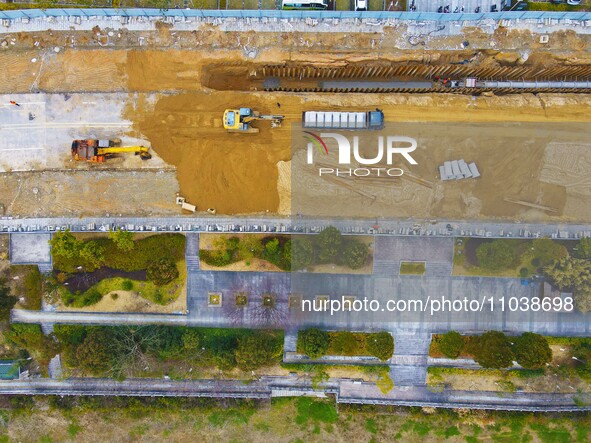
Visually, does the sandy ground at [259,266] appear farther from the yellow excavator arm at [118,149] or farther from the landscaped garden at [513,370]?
the landscaped garden at [513,370]

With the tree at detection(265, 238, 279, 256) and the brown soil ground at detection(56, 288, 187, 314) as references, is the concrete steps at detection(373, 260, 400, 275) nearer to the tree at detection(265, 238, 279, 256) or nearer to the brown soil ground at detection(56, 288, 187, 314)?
the tree at detection(265, 238, 279, 256)

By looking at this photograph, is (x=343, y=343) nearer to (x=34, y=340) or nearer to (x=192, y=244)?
(x=192, y=244)

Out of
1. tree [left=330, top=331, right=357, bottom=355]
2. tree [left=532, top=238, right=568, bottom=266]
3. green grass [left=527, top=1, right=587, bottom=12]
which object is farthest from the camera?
green grass [left=527, top=1, right=587, bottom=12]

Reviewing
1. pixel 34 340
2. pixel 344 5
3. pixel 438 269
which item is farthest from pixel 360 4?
pixel 34 340

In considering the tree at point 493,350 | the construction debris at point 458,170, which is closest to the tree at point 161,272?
the construction debris at point 458,170

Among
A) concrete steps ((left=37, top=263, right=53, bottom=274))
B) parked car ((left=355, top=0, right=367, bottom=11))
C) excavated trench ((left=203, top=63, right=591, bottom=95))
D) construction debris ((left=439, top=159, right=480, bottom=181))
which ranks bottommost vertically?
concrete steps ((left=37, top=263, right=53, bottom=274))

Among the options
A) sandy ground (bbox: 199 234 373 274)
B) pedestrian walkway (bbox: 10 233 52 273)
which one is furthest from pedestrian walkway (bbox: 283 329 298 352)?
pedestrian walkway (bbox: 10 233 52 273)

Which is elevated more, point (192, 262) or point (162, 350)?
point (192, 262)
